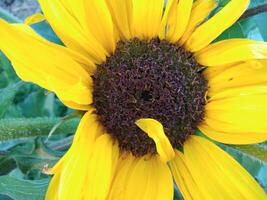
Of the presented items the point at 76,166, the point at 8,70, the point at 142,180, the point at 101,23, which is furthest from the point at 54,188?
the point at 8,70

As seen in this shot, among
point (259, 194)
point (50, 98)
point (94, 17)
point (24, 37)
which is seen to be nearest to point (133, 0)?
point (94, 17)

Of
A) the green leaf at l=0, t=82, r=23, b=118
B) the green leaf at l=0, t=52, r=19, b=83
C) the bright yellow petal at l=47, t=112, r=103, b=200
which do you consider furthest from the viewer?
the green leaf at l=0, t=52, r=19, b=83

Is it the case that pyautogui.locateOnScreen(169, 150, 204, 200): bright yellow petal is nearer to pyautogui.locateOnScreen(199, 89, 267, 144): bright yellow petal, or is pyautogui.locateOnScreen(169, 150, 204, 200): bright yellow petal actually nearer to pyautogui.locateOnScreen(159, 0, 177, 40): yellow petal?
pyautogui.locateOnScreen(199, 89, 267, 144): bright yellow petal

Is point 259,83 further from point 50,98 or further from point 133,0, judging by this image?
point 50,98

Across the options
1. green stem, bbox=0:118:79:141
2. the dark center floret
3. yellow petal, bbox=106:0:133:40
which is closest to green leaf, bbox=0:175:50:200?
green stem, bbox=0:118:79:141

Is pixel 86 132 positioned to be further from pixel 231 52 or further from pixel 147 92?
pixel 231 52
